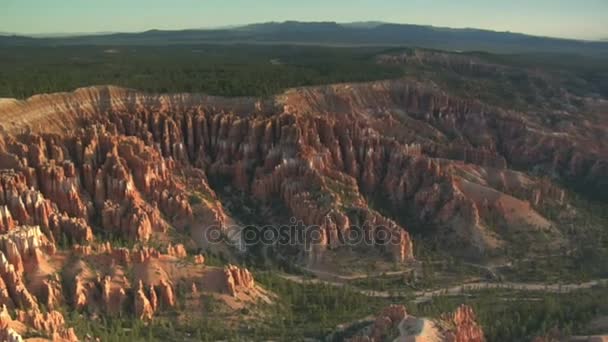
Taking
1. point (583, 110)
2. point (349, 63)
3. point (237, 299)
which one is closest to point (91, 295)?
point (237, 299)

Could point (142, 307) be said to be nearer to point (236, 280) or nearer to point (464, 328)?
point (236, 280)

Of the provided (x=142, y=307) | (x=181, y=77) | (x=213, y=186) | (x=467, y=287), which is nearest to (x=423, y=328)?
(x=142, y=307)

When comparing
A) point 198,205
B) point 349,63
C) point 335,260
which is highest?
point 349,63

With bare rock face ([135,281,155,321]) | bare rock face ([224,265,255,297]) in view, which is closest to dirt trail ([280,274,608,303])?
bare rock face ([224,265,255,297])

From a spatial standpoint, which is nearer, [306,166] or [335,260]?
[335,260]

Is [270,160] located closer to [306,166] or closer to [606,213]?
[306,166]

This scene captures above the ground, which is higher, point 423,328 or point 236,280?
point 423,328

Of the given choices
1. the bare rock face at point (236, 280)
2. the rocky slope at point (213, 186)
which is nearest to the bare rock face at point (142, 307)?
the rocky slope at point (213, 186)

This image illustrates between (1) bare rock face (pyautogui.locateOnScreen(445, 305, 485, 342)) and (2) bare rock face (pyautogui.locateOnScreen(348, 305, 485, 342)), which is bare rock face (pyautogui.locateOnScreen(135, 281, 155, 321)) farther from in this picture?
(1) bare rock face (pyautogui.locateOnScreen(445, 305, 485, 342))

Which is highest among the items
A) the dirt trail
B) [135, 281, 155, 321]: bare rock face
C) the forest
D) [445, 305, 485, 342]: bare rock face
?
the forest

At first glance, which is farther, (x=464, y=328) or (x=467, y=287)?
(x=467, y=287)

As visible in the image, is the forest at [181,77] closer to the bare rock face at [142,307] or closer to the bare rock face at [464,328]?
the bare rock face at [142,307]
